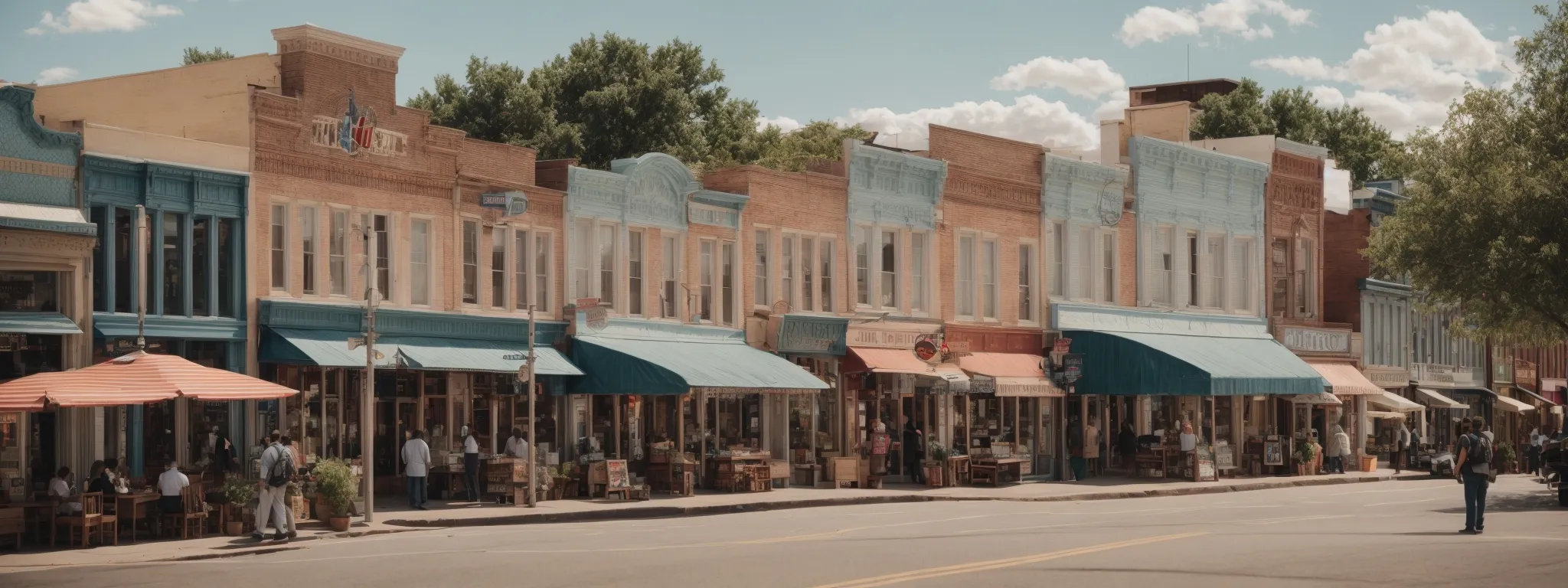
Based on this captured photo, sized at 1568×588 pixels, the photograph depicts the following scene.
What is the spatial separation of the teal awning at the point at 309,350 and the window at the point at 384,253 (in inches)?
72.4

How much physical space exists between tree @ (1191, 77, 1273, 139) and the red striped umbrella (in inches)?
2244

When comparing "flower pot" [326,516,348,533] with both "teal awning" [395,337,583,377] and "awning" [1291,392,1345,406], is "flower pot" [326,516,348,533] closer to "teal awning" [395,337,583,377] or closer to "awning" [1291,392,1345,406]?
"teal awning" [395,337,583,377]

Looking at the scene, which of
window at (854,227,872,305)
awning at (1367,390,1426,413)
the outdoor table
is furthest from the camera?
awning at (1367,390,1426,413)

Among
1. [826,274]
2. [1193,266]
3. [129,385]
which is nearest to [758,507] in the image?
[826,274]

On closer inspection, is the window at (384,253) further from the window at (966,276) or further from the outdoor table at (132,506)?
the window at (966,276)

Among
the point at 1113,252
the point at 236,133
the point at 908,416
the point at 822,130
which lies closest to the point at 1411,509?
the point at 908,416

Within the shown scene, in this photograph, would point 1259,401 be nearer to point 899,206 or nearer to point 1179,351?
point 1179,351

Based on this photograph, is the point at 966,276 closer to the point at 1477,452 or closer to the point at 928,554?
the point at 1477,452

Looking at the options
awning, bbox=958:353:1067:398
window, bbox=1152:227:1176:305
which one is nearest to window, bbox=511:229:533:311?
awning, bbox=958:353:1067:398

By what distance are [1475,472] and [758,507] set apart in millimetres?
13375

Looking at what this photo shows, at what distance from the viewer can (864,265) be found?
42312 millimetres

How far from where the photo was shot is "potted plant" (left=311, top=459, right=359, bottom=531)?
26.9 metres

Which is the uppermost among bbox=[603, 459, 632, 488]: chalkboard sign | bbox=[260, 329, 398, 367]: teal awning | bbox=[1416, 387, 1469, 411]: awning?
bbox=[260, 329, 398, 367]: teal awning

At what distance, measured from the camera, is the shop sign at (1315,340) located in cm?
5362
